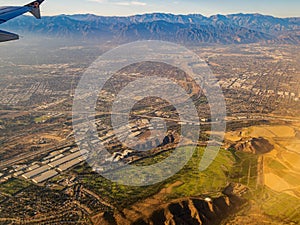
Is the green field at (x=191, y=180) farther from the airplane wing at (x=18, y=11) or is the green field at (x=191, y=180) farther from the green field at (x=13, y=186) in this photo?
the airplane wing at (x=18, y=11)

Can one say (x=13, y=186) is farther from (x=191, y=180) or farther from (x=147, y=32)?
(x=147, y=32)

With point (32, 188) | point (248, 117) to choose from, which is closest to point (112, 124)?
point (32, 188)

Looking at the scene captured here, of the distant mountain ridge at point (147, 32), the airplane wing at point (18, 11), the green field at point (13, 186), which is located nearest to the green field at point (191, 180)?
the green field at point (13, 186)

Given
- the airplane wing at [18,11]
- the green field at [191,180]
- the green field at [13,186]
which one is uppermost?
the airplane wing at [18,11]

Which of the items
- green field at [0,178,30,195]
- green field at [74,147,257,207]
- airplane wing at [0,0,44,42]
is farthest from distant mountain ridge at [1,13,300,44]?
airplane wing at [0,0,44,42]

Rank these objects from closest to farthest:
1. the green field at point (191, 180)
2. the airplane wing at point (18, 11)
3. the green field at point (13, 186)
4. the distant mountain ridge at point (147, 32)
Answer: the airplane wing at point (18, 11)
the green field at point (191, 180)
the green field at point (13, 186)
the distant mountain ridge at point (147, 32)

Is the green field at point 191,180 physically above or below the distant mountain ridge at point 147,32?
below

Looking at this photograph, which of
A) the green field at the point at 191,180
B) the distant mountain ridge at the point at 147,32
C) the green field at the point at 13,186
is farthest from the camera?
the distant mountain ridge at the point at 147,32

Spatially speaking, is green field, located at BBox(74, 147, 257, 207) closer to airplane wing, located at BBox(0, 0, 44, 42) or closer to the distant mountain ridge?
airplane wing, located at BBox(0, 0, 44, 42)

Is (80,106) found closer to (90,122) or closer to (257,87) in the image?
(90,122)

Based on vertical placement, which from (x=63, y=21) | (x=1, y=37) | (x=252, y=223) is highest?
(x=63, y=21)

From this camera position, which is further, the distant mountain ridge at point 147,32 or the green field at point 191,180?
the distant mountain ridge at point 147,32
